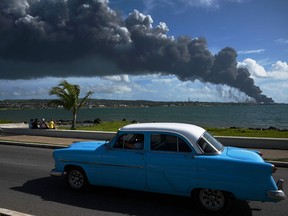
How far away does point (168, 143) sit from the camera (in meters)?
6.58

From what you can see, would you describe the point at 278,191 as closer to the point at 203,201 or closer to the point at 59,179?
the point at 203,201

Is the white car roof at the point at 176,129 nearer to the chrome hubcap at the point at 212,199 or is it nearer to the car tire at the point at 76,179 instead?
the chrome hubcap at the point at 212,199

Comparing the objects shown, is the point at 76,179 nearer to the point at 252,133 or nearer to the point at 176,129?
the point at 176,129

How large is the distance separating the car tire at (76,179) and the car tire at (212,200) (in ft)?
8.82

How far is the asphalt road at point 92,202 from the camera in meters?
6.24

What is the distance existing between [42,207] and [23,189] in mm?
1600

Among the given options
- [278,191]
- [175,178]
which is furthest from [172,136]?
[278,191]

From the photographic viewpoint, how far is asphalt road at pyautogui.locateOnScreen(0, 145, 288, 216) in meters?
6.24

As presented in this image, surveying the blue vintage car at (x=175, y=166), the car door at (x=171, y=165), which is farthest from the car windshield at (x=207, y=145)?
the car door at (x=171, y=165)

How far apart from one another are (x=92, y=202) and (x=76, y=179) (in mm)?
988

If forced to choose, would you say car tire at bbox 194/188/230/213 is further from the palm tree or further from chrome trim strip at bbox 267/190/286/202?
the palm tree

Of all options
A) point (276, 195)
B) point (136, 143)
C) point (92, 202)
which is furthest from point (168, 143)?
point (276, 195)

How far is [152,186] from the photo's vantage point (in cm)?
660

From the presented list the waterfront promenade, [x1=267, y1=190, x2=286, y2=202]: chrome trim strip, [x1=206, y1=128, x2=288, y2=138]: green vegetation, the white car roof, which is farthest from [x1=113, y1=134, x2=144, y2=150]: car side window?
[x1=206, y1=128, x2=288, y2=138]: green vegetation
